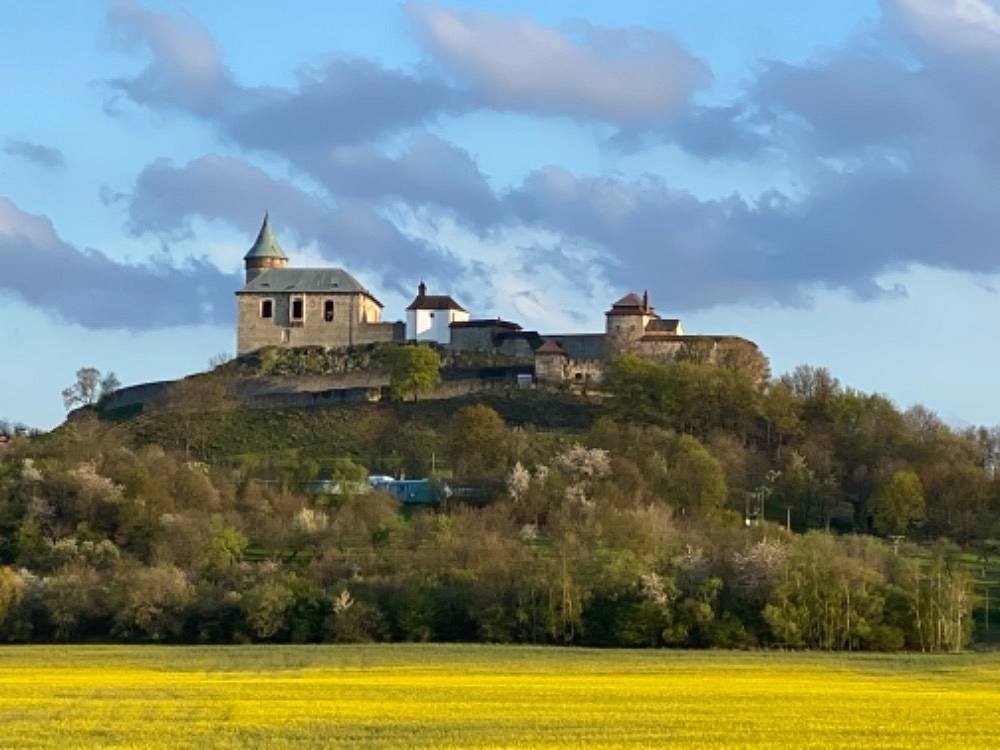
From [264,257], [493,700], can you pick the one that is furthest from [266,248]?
[493,700]

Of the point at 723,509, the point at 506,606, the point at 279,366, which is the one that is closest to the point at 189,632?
the point at 506,606

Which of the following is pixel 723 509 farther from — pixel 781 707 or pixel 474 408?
pixel 781 707

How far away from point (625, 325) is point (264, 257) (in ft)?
88.7

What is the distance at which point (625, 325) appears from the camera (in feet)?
379

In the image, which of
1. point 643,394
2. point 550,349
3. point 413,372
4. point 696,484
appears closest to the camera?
point 696,484

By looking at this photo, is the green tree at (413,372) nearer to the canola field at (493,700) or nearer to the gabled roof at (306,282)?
the gabled roof at (306,282)

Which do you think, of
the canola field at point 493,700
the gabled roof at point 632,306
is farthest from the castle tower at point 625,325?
the canola field at point 493,700

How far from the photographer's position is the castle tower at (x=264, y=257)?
127m

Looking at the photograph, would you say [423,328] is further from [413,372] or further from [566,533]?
[566,533]

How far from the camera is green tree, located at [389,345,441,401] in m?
109

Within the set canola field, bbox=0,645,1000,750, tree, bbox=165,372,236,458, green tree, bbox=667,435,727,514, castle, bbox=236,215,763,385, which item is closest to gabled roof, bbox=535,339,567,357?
castle, bbox=236,215,763,385

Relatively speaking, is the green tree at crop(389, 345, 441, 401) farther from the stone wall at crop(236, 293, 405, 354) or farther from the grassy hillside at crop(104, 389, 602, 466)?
the stone wall at crop(236, 293, 405, 354)

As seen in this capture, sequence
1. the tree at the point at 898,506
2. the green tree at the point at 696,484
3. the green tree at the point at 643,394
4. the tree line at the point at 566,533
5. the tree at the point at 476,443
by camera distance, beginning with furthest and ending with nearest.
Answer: the green tree at the point at 643,394, the tree at the point at 476,443, the tree at the point at 898,506, the green tree at the point at 696,484, the tree line at the point at 566,533

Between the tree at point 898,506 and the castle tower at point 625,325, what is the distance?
28.4m
